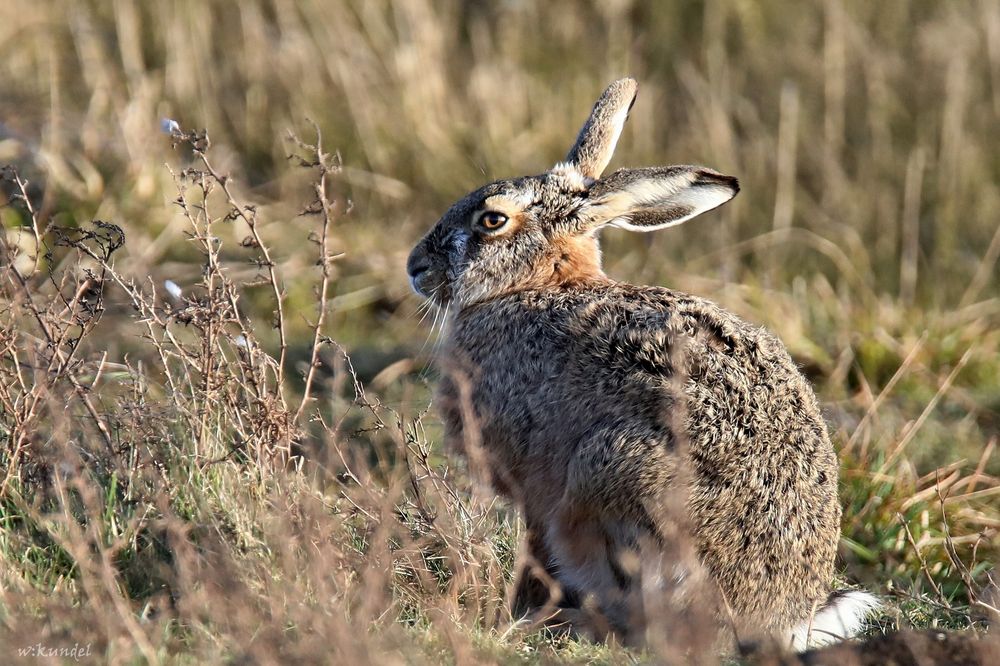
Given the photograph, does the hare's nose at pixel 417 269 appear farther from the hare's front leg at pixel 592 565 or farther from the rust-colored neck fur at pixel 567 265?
the hare's front leg at pixel 592 565

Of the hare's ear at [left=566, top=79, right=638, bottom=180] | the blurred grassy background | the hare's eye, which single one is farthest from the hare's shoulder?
the blurred grassy background

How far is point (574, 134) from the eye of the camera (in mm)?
8445

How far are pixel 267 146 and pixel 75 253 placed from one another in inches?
73.4

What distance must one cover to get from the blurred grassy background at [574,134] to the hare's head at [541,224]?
139 cm

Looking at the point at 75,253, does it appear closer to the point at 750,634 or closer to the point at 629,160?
the point at 629,160

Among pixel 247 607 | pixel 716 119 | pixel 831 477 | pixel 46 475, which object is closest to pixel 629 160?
pixel 716 119

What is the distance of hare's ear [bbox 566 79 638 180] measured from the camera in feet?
16.8

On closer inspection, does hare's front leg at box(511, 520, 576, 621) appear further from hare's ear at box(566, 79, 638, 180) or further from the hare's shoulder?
hare's ear at box(566, 79, 638, 180)

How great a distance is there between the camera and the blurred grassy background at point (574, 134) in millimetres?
6980

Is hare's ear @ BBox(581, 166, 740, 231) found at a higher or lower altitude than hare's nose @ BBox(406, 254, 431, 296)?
higher

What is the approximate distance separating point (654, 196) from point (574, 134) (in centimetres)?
370

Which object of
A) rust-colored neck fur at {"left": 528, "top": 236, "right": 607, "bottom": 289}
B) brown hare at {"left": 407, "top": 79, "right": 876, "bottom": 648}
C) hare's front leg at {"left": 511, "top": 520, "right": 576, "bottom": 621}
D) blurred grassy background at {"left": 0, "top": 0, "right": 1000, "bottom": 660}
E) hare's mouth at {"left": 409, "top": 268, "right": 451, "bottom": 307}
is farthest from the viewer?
blurred grassy background at {"left": 0, "top": 0, "right": 1000, "bottom": 660}

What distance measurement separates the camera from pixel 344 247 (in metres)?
7.57

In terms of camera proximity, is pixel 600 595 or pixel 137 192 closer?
pixel 600 595
